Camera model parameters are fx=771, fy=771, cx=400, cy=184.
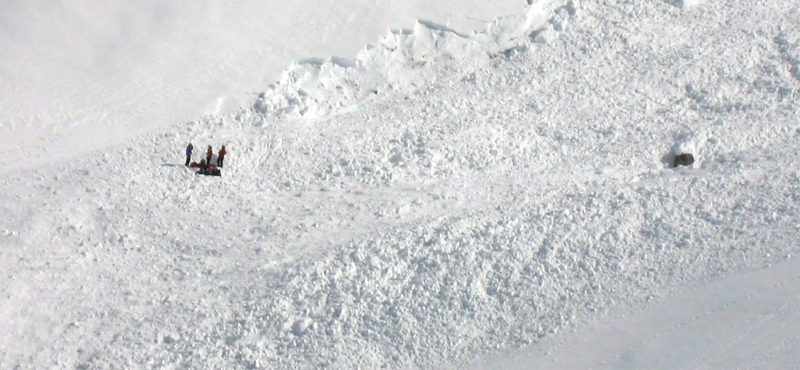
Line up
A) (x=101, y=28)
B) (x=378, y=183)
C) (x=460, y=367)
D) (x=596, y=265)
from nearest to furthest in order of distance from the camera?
(x=460, y=367) < (x=596, y=265) < (x=378, y=183) < (x=101, y=28)

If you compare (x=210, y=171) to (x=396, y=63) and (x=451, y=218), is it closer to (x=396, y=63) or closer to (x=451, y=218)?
(x=451, y=218)

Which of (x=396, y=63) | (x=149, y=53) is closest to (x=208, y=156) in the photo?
(x=149, y=53)

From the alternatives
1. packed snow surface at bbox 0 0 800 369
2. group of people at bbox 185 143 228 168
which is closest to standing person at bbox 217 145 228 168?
group of people at bbox 185 143 228 168

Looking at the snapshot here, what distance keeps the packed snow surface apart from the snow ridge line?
6 cm

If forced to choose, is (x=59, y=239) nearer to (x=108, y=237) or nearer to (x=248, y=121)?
(x=108, y=237)

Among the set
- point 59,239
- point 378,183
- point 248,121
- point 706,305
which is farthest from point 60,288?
point 706,305

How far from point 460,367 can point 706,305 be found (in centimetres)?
520

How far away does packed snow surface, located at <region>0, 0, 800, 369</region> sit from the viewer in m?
15.3

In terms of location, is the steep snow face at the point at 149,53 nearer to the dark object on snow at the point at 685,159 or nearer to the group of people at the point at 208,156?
the group of people at the point at 208,156

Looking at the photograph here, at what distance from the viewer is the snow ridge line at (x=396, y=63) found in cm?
2006

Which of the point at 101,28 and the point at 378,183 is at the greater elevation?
the point at 101,28

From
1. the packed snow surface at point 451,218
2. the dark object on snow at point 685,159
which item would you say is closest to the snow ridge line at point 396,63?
the packed snow surface at point 451,218

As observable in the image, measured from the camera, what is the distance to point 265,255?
16.8 metres

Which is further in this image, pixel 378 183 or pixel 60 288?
pixel 378 183
